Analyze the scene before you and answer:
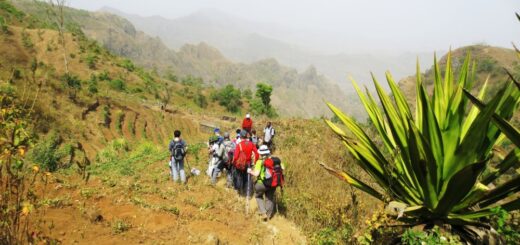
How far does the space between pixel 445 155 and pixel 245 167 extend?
17.6ft

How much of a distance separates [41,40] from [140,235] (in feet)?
175

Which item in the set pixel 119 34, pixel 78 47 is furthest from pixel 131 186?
pixel 119 34

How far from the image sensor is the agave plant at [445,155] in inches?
121

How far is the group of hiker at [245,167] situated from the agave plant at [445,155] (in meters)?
3.17

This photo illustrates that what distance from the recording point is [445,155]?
3.41 meters

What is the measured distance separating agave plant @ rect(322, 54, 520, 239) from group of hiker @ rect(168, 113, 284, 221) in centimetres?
317

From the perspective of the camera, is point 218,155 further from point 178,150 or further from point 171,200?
point 171,200

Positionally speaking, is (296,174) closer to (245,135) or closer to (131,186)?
(245,135)

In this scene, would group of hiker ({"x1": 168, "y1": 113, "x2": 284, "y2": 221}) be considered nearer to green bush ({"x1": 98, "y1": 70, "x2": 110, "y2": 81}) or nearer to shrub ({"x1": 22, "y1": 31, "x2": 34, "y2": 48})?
green bush ({"x1": 98, "y1": 70, "x2": 110, "y2": 81})

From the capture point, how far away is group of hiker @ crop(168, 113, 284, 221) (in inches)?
279

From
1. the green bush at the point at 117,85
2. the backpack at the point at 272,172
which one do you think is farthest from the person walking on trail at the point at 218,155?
the green bush at the point at 117,85

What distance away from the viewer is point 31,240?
3123 millimetres

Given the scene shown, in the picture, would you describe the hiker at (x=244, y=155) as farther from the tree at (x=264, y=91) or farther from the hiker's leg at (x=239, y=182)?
the tree at (x=264, y=91)

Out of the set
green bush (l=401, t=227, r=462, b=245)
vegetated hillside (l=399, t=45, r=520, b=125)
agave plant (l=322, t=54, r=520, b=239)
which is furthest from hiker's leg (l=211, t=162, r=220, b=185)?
vegetated hillside (l=399, t=45, r=520, b=125)
